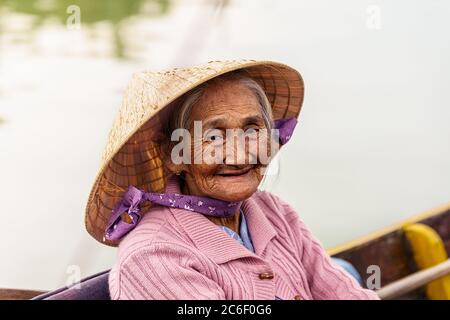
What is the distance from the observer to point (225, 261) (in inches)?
54.4

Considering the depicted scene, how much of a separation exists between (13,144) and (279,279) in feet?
15.5

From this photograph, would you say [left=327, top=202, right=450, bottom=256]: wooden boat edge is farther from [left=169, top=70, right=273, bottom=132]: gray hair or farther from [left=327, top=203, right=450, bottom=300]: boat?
[left=169, top=70, right=273, bottom=132]: gray hair

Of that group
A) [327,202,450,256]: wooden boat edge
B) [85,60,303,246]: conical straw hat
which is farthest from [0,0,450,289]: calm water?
[85,60,303,246]: conical straw hat

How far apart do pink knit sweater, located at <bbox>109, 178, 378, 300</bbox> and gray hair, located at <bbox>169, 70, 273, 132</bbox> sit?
136 millimetres

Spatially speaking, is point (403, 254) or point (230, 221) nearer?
point (230, 221)

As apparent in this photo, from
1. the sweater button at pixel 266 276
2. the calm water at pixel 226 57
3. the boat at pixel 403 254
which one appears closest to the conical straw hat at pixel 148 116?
the sweater button at pixel 266 276

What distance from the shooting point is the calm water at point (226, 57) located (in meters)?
5.21

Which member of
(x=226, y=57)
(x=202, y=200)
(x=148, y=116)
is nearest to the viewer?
(x=148, y=116)

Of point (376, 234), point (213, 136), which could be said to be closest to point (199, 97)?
point (213, 136)

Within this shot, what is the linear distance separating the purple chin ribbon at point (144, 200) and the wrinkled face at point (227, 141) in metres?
0.04

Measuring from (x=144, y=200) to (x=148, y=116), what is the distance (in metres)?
0.22

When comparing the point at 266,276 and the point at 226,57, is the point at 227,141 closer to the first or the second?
the point at 266,276

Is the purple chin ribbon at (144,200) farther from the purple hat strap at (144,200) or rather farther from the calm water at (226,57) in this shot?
the calm water at (226,57)
